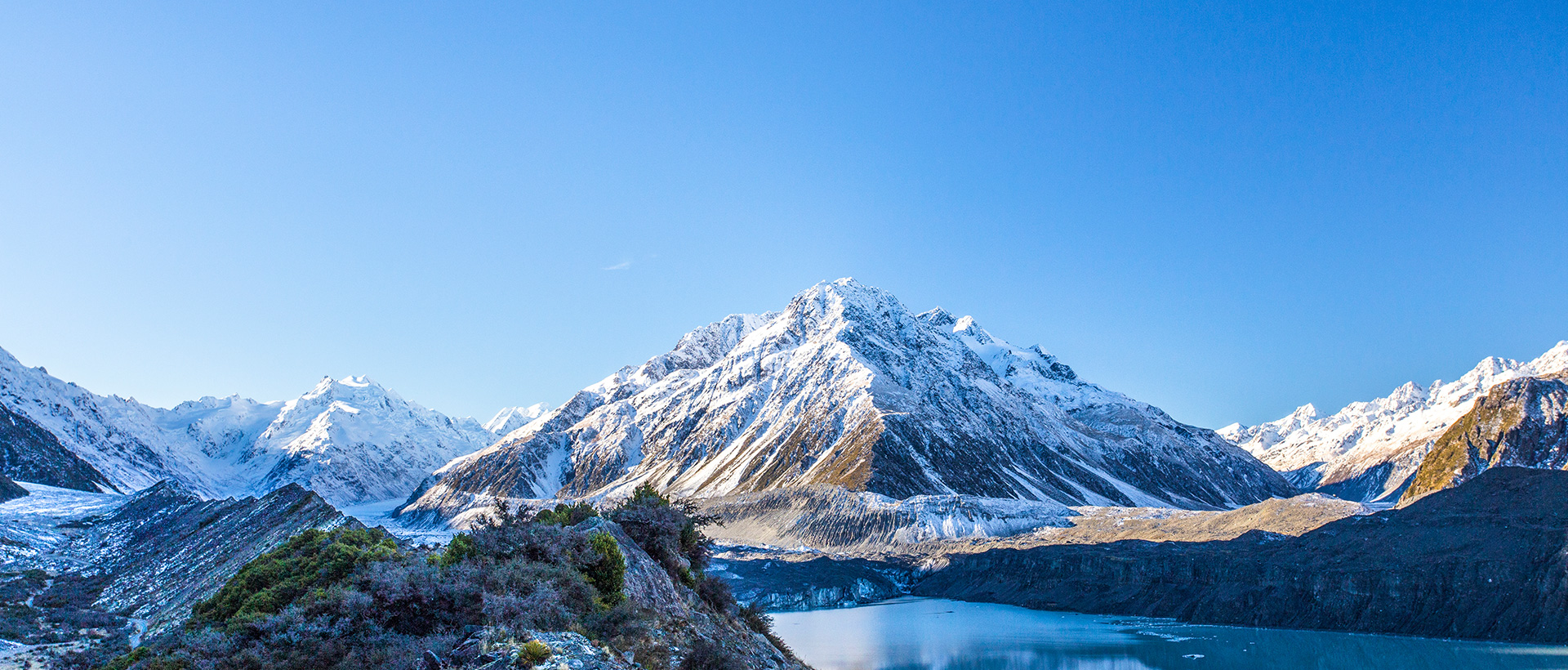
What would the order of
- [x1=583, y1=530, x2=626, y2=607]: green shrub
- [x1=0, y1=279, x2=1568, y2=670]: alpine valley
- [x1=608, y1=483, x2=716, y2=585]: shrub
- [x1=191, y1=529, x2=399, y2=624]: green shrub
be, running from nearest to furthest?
1. [x1=0, y1=279, x2=1568, y2=670]: alpine valley
2. [x1=583, y1=530, x2=626, y2=607]: green shrub
3. [x1=191, y1=529, x2=399, y2=624]: green shrub
4. [x1=608, y1=483, x2=716, y2=585]: shrub

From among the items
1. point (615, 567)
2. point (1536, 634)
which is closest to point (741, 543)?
point (1536, 634)

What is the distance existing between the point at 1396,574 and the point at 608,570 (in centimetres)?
8644

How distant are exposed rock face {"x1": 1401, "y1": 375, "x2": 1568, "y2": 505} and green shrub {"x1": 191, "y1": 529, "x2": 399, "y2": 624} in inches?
5871

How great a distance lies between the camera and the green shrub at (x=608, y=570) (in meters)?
22.7

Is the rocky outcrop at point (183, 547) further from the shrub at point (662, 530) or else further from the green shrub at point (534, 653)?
the green shrub at point (534, 653)

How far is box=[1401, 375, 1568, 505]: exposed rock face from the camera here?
131625mm

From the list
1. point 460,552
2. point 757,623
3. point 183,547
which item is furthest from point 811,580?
point 460,552

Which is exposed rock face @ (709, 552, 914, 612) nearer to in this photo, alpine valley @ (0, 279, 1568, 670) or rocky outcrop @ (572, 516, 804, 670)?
alpine valley @ (0, 279, 1568, 670)

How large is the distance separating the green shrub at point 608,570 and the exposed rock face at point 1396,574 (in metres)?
82.0

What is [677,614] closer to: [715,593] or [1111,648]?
[715,593]

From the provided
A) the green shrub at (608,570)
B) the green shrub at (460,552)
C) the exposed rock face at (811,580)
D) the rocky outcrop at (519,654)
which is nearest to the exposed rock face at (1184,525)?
the exposed rock face at (811,580)

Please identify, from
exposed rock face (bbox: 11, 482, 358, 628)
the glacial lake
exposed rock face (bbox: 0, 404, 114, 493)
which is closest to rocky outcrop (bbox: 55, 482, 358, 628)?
exposed rock face (bbox: 11, 482, 358, 628)

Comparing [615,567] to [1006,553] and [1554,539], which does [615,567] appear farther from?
[1006,553]

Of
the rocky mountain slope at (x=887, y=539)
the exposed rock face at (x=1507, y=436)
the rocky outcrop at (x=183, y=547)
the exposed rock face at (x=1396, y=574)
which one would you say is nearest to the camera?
the rocky outcrop at (x=183, y=547)
